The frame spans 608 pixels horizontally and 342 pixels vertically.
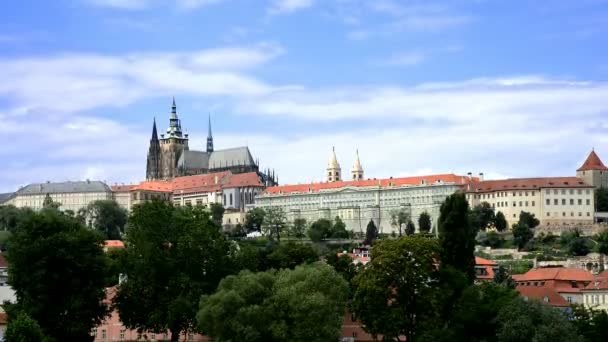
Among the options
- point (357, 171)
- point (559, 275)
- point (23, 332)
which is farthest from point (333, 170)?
point (23, 332)

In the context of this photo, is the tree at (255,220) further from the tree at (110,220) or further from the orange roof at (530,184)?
the orange roof at (530,184)

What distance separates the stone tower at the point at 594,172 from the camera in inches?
6216

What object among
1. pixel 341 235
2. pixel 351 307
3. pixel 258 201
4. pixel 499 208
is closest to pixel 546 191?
pixel 499 208

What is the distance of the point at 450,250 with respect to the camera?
6028 centimetres

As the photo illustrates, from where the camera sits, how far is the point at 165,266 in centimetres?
6072

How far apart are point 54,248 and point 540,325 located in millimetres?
24806

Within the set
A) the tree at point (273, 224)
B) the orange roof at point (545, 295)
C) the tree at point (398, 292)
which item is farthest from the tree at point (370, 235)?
the tree at point (398, 292)

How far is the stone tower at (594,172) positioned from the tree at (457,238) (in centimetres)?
10039

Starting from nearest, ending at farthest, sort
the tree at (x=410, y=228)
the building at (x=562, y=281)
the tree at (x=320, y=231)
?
the building at (x=562, y=281) → the tree at (x=320, y=231) → the tree at (x=410, y=228)

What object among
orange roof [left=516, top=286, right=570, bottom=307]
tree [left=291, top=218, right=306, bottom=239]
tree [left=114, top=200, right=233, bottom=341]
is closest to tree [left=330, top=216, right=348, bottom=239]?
tree [left=291, top=218, right=306, bottom=239]

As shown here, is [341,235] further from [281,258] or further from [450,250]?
[450,250]

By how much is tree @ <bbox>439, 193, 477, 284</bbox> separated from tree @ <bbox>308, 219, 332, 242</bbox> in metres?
84.1

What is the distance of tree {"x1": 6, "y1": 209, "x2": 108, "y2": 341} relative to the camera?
56.7m

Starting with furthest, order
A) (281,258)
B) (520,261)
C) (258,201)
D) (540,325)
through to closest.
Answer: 1. (258,201)
2. (520,261)
3. (281,258)
4. (540,325)
